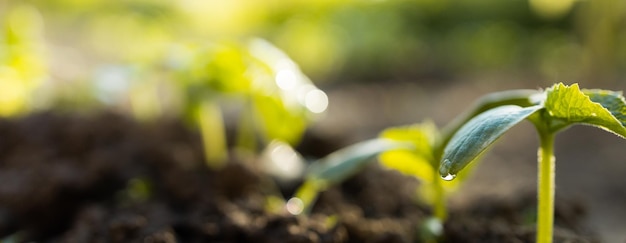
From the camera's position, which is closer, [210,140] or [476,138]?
[476,138]

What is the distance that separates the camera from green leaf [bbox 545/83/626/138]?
33.9 inches

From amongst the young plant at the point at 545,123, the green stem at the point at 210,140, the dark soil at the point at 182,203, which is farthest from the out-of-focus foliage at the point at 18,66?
the young plant at the point at 545,123

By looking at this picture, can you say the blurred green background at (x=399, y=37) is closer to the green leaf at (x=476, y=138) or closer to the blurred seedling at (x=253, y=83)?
the blurred seedling at (x=253, y=83)

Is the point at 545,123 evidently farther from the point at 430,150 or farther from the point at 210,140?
the point at 210,140

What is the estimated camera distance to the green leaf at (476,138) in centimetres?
82

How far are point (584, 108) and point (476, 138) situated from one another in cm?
16

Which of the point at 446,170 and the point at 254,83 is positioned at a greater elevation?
the point at 254,83

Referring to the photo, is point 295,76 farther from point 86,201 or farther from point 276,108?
point 86,201

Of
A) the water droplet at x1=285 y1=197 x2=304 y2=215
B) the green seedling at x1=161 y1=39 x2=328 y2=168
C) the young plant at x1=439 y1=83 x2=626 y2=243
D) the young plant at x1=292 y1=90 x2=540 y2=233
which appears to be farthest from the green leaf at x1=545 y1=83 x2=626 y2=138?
the green seedling at x1=161 y1=39 x2=328 y2=168

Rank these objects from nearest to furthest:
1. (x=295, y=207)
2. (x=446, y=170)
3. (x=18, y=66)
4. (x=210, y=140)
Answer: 1. (x=446, y=170)
2. (x=295, y=207)
3. (x=210, y=140)
4. (x=18, y=66)

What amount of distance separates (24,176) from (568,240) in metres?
1.26

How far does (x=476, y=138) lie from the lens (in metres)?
0.84

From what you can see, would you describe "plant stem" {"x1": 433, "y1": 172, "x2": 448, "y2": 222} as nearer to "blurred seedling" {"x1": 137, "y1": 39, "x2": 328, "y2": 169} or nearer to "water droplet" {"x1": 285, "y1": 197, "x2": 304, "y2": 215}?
"water droplet" {"x1": 285, "y1": 197, "x2": 304, "y2": 215}

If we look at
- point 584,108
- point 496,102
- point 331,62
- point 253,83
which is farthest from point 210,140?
point 331,62
